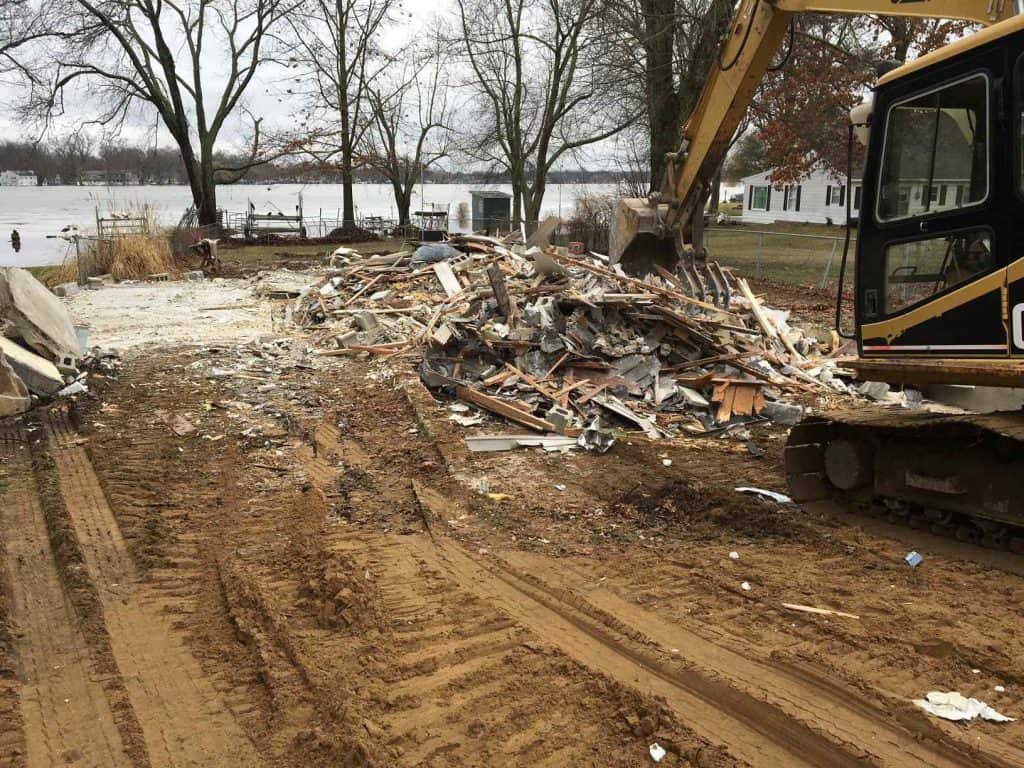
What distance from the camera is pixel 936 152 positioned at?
5383 millimetres

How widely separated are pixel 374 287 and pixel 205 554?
10.4m

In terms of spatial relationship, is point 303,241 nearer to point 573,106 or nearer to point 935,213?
point 573,106

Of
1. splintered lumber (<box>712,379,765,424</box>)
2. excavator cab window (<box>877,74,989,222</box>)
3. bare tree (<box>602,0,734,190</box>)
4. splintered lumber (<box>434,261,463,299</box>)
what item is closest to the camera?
excavator cab window (<box>877,74,989,222</box>)

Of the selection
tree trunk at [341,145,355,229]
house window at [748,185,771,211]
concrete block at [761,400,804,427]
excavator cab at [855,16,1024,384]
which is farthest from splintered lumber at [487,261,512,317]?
house window at [748,185,771,211]

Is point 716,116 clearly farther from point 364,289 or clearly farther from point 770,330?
point 364,289

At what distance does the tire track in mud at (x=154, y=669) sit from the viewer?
3447 mm

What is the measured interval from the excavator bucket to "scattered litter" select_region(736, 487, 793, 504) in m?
5.28

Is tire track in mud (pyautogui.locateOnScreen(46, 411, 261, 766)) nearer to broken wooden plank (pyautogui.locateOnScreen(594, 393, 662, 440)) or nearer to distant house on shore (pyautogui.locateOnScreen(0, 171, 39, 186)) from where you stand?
broken wooden plank (pyautogui.locateOnScreen(594, 393, 662, 440))

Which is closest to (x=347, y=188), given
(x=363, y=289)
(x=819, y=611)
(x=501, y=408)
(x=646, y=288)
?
(x=363, y=289)

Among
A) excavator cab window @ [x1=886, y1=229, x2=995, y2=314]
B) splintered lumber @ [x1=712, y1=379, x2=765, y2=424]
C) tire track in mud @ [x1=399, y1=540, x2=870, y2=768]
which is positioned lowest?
tire track in mud @ [x1=399, y1=540, x2=870, y2=768]

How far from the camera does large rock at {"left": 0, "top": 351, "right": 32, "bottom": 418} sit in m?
8.55

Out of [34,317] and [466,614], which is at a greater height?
[34,317]

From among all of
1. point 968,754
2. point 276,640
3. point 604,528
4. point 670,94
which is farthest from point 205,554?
point 670,94

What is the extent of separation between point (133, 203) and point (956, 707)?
82.1 ft
